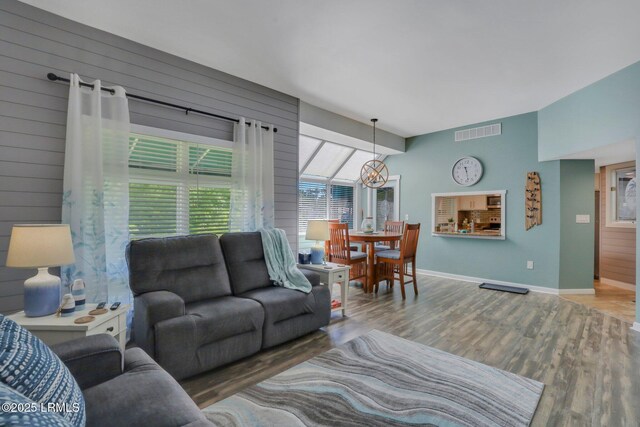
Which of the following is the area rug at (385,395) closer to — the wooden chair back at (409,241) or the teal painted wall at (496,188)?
the wooden chair back at (409,241)

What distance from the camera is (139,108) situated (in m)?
3.01

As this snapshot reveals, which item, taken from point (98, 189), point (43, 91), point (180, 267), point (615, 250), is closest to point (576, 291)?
point (615, 250)

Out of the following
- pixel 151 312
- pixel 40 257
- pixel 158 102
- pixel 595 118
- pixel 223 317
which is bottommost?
pixel 223 317

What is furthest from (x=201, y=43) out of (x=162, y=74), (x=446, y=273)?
(x=446, y=273)

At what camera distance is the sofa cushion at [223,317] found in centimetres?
235

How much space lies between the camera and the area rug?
1.88m

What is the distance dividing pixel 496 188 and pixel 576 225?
4.05 ft

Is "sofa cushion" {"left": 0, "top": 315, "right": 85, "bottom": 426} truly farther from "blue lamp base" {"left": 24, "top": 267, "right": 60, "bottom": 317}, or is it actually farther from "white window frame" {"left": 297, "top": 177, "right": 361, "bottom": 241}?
"white window frame" {"left": 297, "top": 177, "right": 361, "bottom": 241}

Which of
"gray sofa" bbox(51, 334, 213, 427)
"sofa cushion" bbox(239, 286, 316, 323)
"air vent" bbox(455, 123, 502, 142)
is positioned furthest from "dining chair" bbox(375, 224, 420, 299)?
"gray sofa" bbox(51, 334, 213, 427)

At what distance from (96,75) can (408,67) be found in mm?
3028

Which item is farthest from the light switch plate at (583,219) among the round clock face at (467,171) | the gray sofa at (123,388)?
the gray sofa at (123,388)

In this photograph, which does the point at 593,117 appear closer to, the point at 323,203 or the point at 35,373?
the point at 323,203

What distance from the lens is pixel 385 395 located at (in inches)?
83.5

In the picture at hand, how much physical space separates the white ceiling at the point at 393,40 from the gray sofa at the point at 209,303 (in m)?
1.87
